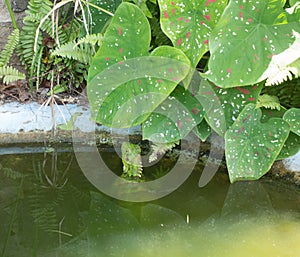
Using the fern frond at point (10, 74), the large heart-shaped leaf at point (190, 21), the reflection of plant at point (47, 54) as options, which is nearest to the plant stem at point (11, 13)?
the reflection of plant at point (47, 54)

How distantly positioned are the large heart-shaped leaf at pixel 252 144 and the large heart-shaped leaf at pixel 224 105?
77mm

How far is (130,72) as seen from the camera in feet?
6.72

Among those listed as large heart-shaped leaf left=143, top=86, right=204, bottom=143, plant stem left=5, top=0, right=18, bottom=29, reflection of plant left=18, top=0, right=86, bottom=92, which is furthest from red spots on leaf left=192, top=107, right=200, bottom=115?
plant stem left=5, top=0, right=18, bottom=29

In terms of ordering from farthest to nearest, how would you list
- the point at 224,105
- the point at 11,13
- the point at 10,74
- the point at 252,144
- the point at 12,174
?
the point at 11,13, the point at 10,74, the point at 12,174, the point at 224,105, the point at 252,144

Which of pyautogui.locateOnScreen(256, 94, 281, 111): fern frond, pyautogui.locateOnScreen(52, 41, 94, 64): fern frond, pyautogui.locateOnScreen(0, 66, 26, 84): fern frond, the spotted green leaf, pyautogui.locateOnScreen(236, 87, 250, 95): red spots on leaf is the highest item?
pyautogui.locateOnScreen(52, 41, 94, 64): fern frond

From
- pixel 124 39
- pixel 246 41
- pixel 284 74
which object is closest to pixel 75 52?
pixel 124 39

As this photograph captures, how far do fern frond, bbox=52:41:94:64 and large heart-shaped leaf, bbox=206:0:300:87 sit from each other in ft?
2.08

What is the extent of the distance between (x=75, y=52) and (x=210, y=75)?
2.12 feet

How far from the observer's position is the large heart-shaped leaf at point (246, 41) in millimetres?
1888

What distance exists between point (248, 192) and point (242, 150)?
268mm

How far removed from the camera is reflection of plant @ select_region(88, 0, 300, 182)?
6.21 feet

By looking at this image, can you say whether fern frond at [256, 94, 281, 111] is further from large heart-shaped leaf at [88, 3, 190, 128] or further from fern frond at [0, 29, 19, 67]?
fern frond at [0, 29, 19, 67]

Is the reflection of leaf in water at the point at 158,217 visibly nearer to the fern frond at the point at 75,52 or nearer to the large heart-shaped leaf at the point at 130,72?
the large heart-shaped leaf at the point at 130,72

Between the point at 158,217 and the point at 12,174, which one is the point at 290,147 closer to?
the point at 158,217
